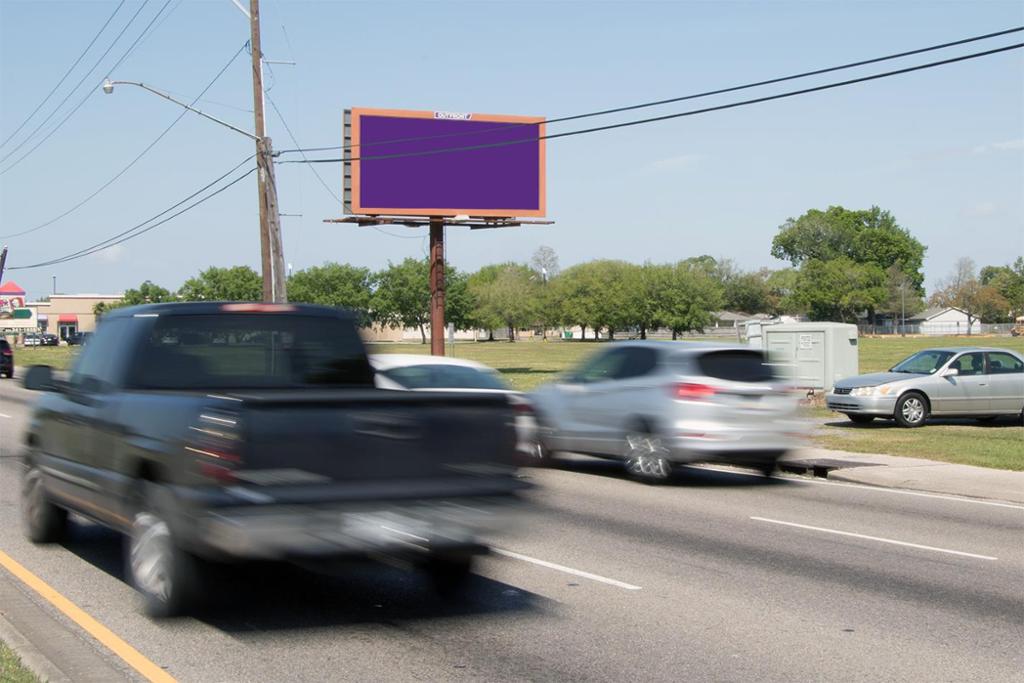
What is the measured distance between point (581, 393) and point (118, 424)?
8.82 meters

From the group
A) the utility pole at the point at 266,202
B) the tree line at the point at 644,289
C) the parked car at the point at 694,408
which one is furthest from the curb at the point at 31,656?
the tree line at the point at 644,289

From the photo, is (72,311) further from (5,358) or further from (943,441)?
(943,441)

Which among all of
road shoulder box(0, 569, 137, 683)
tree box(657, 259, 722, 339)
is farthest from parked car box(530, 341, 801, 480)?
tree box(657, 259, 722, 339)

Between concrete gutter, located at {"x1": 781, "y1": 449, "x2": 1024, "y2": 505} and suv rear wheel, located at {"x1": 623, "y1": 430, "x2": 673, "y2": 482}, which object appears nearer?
concrete gutter, located at {"x1": 781, "y1": 449, "x2": 1024, "y2": 505}

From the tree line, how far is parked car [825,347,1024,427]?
9495 centimetres

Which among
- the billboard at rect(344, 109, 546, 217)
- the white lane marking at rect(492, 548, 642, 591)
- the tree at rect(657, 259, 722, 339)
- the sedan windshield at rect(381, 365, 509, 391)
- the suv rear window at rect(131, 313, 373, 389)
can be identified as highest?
the billboard at rect(344, 109, 546, 217)

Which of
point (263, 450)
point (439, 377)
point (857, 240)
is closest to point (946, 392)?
point (439, 377)

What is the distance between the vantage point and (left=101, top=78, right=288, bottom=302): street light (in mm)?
30578

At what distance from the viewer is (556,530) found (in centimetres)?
1092

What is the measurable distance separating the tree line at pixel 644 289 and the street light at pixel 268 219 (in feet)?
276

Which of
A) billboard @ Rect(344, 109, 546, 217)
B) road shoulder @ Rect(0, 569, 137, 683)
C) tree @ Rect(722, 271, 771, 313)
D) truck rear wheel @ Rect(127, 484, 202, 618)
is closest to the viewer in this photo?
road shoulder @ Rect(0, 569, 137, 683)

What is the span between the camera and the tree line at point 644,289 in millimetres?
134375

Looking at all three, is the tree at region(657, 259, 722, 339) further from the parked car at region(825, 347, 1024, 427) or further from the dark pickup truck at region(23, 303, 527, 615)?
the dark pickup truck at region(23, 303, 527, 615)

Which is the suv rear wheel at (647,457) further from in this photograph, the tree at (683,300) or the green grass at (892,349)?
the tree at (683,300)
